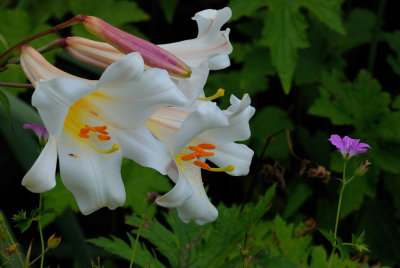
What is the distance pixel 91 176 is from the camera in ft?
3.25

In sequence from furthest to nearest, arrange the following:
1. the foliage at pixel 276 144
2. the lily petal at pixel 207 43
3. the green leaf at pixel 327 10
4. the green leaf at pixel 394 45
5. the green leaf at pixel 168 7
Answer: the green leaf at pixel 394 45
the green leaf at pixel 168 7
the green leaf at pixel 327 10
the foliage at pixel 276 144
the lily petal at pixel 207 43

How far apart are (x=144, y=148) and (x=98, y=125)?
0.40 ft

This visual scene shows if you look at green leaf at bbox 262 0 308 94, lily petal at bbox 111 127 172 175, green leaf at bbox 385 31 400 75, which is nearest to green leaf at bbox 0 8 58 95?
green leaf at bbox 262 0 308 94

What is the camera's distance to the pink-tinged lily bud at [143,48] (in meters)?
1.03

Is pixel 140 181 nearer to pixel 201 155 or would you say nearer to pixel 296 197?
pixel 296 197

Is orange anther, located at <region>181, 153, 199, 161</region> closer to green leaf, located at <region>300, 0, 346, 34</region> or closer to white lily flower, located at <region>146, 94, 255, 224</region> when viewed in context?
white lily flower, located at <region>146, 94, 255, 224</region>

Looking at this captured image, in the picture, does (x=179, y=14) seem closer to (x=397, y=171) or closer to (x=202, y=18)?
(x=397, y=171)

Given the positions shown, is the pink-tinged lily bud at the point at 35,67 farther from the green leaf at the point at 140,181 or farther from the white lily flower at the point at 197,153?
the green leaf at the point at 140,181

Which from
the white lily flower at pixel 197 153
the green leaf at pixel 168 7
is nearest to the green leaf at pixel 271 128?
the green leaf at pixel 168 7

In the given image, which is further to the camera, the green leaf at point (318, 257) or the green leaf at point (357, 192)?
the green leaf at point (357, 192)

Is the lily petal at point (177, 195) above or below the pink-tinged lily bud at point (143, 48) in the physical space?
below

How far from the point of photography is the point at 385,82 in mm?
3008

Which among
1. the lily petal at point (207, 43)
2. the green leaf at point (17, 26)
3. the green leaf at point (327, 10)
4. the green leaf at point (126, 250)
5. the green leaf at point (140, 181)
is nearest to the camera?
the lily petal at point (207, 43)

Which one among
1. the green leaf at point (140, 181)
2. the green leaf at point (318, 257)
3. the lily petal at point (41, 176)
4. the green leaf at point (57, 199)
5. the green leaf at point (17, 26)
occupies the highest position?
the lily petal at point (41, 176)
